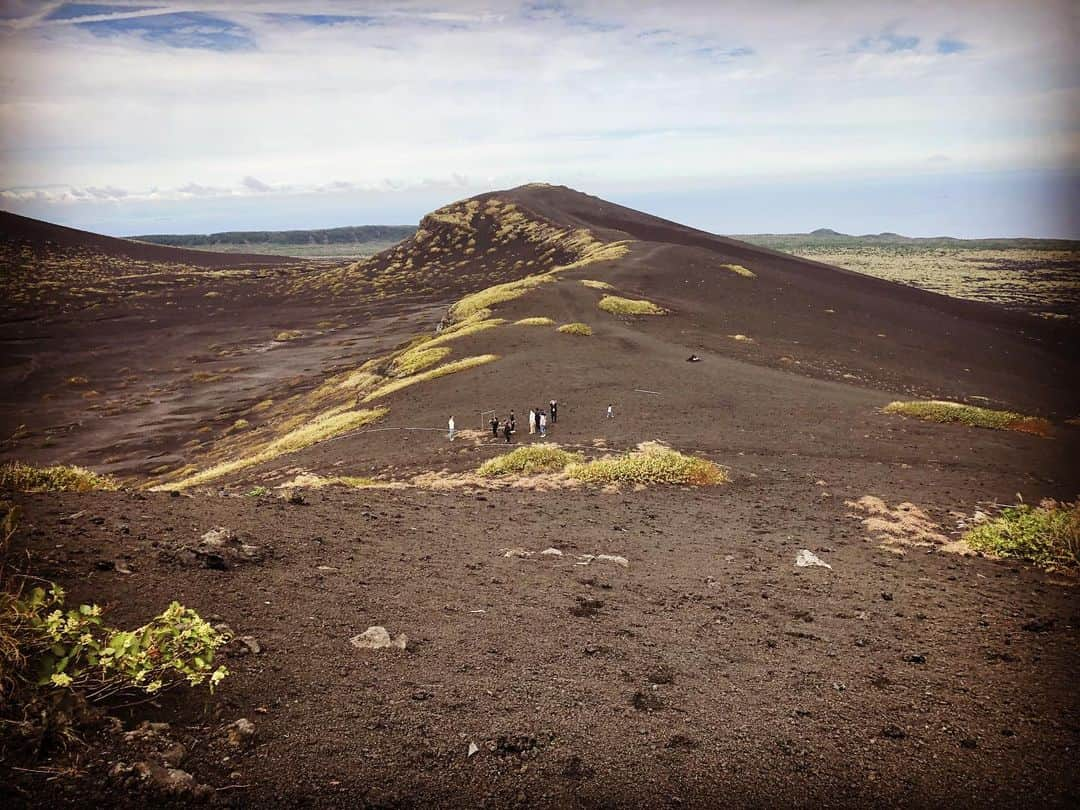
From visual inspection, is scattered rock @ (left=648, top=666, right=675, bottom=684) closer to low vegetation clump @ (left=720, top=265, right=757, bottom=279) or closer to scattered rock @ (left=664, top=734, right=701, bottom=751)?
scattered rock @ (left=664, top=734, right=701, bottom=751)

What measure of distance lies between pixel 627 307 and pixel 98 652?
4206 centimetres

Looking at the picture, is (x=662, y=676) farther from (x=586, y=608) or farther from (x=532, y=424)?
(x=532, y=424)

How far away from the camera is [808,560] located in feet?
35.0

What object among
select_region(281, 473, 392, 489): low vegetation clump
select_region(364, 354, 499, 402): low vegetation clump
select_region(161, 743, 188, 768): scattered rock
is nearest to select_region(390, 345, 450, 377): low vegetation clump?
select_region(364, 354, 499, 402): low vegetation clump

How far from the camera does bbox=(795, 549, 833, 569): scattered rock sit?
34.6 ft

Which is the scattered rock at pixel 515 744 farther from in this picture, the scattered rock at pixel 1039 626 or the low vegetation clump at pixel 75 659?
the scattered rock at pixel 1039 626

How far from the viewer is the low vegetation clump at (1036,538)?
9.90 meters

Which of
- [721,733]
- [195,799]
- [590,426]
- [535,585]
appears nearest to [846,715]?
[721,733]

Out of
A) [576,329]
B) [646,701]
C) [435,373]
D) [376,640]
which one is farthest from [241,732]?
[576,329]

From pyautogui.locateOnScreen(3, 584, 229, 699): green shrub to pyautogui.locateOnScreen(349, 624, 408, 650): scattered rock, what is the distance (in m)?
1.64

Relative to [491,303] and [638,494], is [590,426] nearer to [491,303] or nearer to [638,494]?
[638,494]

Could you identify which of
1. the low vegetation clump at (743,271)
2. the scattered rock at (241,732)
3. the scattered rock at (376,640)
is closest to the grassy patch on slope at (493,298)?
the low vegetation clump at (743,271)

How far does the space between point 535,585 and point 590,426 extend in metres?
13.1

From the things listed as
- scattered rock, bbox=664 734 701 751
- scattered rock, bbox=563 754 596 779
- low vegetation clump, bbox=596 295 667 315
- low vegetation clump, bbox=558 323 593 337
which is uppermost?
low vegetation clump, bbox=596 295 667 315
